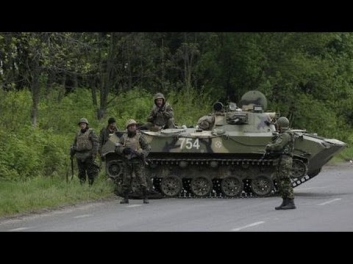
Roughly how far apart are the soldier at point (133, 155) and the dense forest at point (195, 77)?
7.89 m

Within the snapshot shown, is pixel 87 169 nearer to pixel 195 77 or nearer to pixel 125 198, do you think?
pixel 125 198

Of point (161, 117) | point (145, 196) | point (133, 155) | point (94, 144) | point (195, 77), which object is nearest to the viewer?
point (133, 155)

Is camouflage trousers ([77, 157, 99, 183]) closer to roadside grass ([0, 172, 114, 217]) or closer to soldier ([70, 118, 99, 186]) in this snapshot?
soldier ([70, 118, 99, 186])

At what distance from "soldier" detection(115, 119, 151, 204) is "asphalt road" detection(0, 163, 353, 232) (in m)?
0.38

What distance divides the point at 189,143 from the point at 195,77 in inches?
740

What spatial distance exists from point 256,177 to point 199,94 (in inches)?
650

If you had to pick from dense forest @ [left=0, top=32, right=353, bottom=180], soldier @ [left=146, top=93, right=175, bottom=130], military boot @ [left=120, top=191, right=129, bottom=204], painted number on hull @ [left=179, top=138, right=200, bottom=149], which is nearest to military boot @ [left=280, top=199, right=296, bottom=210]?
military boot @ [left=120, top=191, right=129, bottom=204]

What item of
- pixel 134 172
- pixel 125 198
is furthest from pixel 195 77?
pixel 125 198

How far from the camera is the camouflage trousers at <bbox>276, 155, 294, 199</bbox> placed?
17.1 metres

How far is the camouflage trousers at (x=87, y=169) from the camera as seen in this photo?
20.6m

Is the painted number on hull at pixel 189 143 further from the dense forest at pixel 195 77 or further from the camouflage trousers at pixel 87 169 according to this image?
the dense forest at pixel 195 77

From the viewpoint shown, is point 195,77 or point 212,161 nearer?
point 212,161

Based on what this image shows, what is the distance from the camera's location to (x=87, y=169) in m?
20.7
